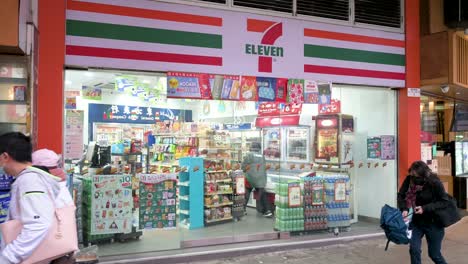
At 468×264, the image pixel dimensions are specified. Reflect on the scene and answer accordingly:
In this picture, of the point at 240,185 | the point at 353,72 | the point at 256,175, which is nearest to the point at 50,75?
the point at 240,185

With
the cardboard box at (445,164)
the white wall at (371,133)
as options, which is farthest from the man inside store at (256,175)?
the cardboard box at (445,164)

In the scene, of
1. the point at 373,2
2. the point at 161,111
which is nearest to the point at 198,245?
the point at 161,111

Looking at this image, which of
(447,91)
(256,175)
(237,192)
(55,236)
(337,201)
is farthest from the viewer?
(447,91)

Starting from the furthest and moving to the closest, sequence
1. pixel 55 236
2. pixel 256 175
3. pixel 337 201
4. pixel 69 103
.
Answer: pixel 256 175
pixel 337 201
pixel 69 103
pixel 55 236

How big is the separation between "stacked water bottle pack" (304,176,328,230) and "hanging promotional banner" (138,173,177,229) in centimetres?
236

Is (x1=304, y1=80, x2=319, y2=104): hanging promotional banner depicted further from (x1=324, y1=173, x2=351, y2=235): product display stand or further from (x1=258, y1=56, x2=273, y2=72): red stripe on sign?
(x1=324, y1=173, x2=351, y2=235): product display stand

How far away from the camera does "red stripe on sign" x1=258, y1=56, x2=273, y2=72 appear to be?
7.23 meters

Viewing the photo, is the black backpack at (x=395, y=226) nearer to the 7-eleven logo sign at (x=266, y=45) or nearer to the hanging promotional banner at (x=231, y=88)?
the hanging promotional banner at (x=231, y=88)

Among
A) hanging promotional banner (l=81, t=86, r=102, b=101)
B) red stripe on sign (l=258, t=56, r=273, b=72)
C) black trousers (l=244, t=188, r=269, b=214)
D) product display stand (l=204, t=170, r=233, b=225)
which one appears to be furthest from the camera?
black trousers (l=244, t=188, r=269, b=214)

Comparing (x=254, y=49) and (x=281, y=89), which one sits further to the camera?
(x=281, y=89)

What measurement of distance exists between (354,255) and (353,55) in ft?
11.4

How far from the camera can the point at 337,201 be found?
8164mm

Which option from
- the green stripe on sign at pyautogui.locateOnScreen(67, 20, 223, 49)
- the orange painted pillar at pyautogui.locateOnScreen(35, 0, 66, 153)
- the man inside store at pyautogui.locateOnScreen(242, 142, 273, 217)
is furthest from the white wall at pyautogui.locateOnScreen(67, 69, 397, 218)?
the orange painted pillar at pyautogui.locateOnScreen(35, 0, 66, 153)

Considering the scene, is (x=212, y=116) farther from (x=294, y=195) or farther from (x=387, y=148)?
(x=387, y=148)
